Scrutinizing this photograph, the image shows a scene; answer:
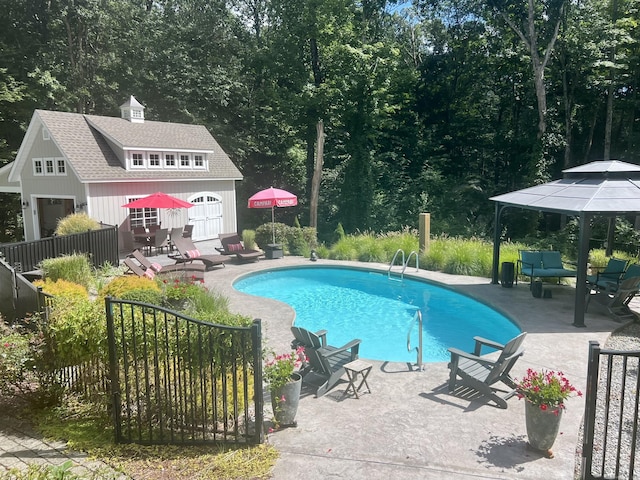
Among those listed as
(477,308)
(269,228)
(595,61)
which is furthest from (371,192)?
(477,308)

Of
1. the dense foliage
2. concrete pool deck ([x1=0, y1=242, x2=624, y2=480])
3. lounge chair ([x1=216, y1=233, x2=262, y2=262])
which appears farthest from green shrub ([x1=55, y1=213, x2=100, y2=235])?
the dense foliage

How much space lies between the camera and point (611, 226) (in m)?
14.5

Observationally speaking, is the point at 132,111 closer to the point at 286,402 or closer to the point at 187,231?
the point at 187,231

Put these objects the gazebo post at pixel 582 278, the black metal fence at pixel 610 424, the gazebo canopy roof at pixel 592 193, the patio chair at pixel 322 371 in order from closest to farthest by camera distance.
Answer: the black metal fence at pixel 610 424, the patio chair at pixel 322 371, the gazebo post at pixel 582 278, the gazebo canopy roof at pixel 592 193

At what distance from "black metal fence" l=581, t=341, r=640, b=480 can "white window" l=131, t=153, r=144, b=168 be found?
59.4 ft

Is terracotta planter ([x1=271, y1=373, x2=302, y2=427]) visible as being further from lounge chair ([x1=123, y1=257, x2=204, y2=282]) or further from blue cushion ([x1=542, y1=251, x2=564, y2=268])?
blue cushion ([x1=542, y1=251, x2=564, y2=268])

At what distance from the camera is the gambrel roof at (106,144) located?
17984 millimetres

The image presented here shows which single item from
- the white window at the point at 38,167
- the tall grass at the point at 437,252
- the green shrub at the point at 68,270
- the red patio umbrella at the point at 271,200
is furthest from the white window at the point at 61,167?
the tall grass at the point at 437,252

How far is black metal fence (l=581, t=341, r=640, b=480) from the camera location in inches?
156

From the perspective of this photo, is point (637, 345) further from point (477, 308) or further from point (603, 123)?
point (603, 123)

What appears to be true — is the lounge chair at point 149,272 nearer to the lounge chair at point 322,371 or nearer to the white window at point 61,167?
the lounge chair at point 322,371

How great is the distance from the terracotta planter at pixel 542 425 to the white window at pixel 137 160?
18.5m

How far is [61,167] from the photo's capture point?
18.7 m

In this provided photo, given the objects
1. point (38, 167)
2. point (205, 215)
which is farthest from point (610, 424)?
point (38, 167)
